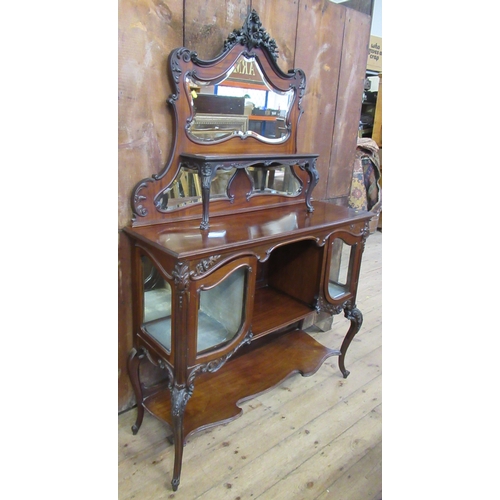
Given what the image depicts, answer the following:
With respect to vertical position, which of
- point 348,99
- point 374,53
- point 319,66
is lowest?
point 348,99

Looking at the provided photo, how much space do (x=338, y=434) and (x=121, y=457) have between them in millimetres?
906

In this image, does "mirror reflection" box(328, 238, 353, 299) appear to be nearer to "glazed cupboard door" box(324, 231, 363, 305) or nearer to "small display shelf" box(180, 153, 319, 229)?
"glazed cupboard door" box(324, 231, 363, 305)

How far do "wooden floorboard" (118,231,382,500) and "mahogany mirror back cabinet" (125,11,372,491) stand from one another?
11 centimetres

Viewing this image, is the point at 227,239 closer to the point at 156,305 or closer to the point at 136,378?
the point at 156,305

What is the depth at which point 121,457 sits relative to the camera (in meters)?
1.62

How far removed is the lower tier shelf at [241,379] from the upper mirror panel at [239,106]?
1067 mm

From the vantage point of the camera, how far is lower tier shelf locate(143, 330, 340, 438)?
5.61ft

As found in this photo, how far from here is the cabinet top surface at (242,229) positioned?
1.36m

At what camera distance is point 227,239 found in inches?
56.1

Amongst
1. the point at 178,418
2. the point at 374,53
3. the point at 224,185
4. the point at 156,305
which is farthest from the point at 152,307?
the point at 374,53

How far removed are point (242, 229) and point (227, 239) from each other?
14 cm

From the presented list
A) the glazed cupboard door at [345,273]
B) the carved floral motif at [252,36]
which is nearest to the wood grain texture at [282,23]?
the carved floral motif at [252,36]

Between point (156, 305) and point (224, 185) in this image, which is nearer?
point (156, 305)

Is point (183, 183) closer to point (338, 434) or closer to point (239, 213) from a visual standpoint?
point (239, 213)
